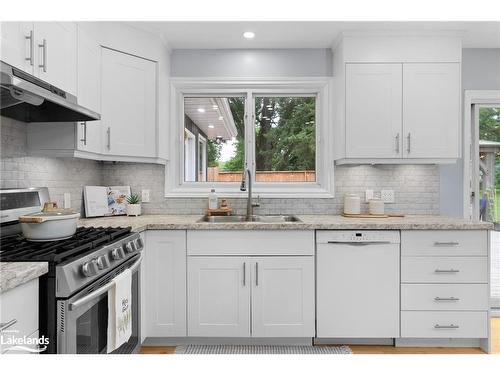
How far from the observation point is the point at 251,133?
3143mm

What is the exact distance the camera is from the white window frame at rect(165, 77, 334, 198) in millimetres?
3031

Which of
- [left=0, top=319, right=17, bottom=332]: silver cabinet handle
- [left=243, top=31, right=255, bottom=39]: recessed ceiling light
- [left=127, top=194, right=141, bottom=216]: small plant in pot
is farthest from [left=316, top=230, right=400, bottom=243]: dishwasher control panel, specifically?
[left=0, top=319, right=17, bottom=332]: silver cabinet handle

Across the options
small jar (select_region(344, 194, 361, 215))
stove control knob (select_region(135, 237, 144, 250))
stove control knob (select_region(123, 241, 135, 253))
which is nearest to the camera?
stove control knob (select_region(123, 241, 135, 253))

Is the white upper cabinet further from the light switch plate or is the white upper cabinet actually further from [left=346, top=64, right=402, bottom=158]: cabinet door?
[left=346, top=64, right=402, bottom=158]: cabinet door

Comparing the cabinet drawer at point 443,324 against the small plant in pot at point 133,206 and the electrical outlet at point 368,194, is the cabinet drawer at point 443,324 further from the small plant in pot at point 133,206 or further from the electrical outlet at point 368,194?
the small plant in pot at point 133,206

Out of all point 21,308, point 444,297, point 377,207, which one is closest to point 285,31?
point 377,207

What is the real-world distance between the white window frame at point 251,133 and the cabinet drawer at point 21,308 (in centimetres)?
186

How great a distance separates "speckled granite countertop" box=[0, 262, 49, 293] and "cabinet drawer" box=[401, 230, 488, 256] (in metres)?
2.14

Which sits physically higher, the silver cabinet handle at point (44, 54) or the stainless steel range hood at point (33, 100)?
the silver cabinet handle at point (44, 54)

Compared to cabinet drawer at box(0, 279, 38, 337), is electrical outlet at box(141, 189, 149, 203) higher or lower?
higher

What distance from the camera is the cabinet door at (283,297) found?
2385 mm

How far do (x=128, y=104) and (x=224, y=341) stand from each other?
1.89 m

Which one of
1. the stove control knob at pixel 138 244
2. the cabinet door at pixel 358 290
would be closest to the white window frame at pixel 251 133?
the cabinet door at pixel 358 290

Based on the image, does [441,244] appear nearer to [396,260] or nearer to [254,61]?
[396,260]
